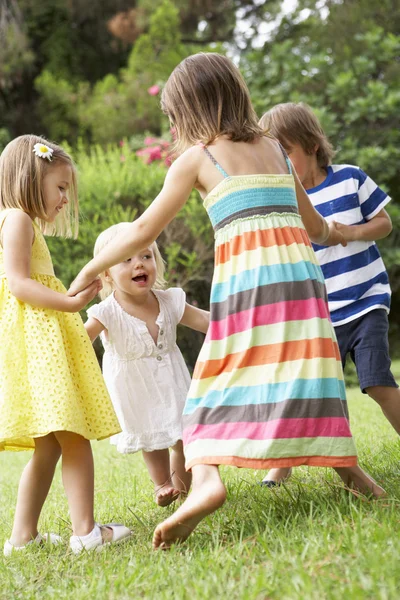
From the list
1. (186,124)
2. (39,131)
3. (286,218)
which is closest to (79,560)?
(286,218)

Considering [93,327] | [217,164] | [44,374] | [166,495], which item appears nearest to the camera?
[217,164]

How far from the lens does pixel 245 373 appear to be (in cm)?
236

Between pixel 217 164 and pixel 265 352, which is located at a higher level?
pixel 217 164

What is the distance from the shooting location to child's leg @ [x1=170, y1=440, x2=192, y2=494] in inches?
128

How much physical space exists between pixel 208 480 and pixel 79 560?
49 cm

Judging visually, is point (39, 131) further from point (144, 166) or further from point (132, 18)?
point (144, 166)

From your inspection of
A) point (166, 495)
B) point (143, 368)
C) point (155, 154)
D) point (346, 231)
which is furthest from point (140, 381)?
point (155, 154)

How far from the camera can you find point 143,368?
3.21 meters

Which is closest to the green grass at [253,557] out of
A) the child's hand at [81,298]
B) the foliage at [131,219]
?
the child's hand at [81,298]

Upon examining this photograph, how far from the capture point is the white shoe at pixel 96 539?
251cm

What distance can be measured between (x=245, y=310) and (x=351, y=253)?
113cm

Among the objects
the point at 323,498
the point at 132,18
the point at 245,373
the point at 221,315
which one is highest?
the point at 132,18

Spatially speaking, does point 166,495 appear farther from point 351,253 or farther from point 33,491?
point 351,253

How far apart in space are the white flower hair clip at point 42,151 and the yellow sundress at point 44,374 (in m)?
0.24
